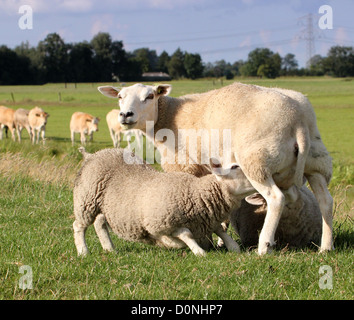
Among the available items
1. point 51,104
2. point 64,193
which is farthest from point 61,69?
point 64,193

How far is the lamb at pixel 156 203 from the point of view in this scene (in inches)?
204

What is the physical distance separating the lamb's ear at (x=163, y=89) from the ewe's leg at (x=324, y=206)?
2.20m

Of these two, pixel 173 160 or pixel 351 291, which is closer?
pixel 351 291

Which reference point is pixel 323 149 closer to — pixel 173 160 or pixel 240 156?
pixel 240 156

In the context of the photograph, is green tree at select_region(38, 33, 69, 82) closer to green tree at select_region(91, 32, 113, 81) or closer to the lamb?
green tree at select_region(91, 32, 113, 81)

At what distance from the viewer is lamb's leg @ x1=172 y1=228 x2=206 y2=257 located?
200 inches

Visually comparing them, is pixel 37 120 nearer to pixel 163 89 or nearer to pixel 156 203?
pixel 163 89

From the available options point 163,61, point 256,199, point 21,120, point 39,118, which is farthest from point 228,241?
point 163,61

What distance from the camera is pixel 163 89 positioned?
22.1ft

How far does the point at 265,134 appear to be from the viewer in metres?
5.11

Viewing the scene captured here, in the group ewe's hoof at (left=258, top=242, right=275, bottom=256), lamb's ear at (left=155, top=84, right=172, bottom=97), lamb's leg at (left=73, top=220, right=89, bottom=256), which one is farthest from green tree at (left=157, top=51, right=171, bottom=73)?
ewe's hoof at (left=258, top=242, right=275, bottom=256)
